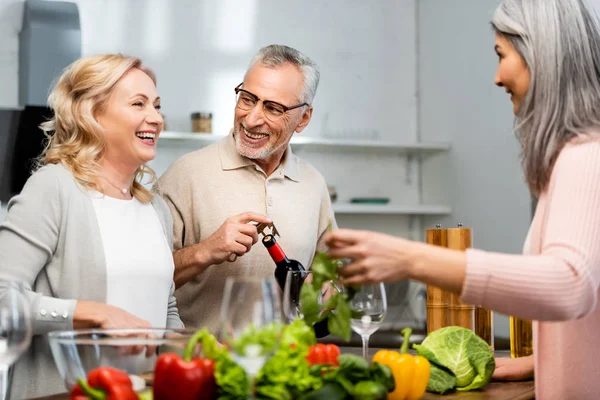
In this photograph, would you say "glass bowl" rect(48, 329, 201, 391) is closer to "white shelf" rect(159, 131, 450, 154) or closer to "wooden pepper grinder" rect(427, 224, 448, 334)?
"wooden pepper grinder" rect(427, 224, 448, 334)

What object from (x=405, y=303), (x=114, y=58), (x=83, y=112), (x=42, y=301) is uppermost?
(x=114, y=58)

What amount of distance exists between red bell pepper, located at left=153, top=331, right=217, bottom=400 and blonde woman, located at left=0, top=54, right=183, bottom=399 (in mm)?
701

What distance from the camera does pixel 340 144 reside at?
5.01 metres

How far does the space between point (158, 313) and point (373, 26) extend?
379 cm

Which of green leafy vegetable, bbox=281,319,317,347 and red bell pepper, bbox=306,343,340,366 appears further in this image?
red bell pepper, bbox=306,343,340,366

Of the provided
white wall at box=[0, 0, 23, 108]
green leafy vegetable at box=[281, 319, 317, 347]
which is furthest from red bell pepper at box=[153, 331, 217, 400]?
white wall at box=[0, 0, 23, 108]

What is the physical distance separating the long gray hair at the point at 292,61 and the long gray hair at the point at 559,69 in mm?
1233

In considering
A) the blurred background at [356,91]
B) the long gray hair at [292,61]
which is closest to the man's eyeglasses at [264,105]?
the long gray hair at [292,61]

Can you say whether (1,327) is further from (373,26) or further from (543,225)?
(373,26)

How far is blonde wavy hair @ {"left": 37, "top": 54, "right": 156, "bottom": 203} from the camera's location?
220 centimetres

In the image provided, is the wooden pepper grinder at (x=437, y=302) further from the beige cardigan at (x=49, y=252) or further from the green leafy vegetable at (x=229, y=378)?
the green leafy vegetable at (x=229, y=378)

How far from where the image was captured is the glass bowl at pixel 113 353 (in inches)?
47.9

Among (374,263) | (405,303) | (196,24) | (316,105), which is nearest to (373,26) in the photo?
(316,105)

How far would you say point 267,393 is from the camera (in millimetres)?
1103
